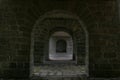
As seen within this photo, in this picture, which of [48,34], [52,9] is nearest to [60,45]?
[48,34]

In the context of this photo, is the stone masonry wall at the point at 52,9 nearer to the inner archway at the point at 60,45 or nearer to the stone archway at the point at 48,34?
the stone archway at the point at 48,34

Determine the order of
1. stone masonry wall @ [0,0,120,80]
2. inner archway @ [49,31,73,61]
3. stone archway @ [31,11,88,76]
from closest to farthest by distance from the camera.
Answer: stone masonry wall @ [0,0,120,80] → stone archway @ [31,11,88,76] → inner archway @ [49,31,73,61]

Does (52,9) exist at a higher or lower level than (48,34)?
higher

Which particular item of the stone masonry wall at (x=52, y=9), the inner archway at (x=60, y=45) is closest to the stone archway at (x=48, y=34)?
the stone masonry wall at (x=52, y=9)

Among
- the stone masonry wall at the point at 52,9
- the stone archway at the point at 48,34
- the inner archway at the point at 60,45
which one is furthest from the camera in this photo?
the inner archway at the point at 60,45

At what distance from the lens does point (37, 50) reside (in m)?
8.52

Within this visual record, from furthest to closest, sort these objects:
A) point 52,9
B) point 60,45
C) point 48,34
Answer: point 60,45 → point 48,34 → point 52,9

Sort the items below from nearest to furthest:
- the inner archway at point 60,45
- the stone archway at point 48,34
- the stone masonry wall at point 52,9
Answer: the stone masonry wall at point 52,9, the stone archway at point 48,34, the inner archway at point 60,45

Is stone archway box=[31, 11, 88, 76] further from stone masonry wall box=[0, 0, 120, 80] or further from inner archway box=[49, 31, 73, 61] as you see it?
inner archway box=[49, 31, 73, 61]

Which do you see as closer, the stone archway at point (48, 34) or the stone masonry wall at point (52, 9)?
the stone masonry wall at point (52, 9)

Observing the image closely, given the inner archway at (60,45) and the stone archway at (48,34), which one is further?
the inner archway at (60,45)

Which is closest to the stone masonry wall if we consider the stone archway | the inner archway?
the stone archway

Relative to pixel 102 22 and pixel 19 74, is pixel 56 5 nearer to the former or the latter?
pixel 102 22

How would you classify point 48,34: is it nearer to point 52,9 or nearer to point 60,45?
point 52,9
